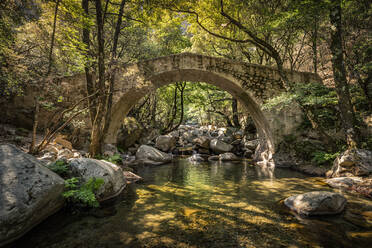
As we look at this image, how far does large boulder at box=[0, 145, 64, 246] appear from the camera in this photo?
1864mm

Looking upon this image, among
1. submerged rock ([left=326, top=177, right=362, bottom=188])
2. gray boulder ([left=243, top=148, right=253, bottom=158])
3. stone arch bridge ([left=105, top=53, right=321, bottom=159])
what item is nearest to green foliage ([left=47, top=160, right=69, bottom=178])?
stone arch bridge ([left=105, top=53, right=321, bottom=159])

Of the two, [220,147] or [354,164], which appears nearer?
[354,164]

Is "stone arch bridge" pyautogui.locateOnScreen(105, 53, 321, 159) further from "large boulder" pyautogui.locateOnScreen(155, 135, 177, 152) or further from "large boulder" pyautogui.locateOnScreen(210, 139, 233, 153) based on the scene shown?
"large boulder" pyautogui.locateOnScreen(155, 135, 177, 152)

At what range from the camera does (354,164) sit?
4.70 m

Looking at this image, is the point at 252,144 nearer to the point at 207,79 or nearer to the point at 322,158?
the point at 322,158

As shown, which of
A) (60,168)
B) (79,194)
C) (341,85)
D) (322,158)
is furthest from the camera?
(322,158)

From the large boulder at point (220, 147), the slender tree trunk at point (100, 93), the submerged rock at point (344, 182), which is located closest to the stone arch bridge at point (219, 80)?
the slender tree trunk at point (100, 93)

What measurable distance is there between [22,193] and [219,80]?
7624 mm

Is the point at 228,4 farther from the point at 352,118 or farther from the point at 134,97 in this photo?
the point at 352,118

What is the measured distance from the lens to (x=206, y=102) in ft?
46.4

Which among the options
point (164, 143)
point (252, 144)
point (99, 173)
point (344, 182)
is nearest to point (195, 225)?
point (99, 173)

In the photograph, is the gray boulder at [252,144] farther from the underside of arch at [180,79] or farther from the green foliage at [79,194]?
the green foliage at [79,194]

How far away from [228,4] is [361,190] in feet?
27.1

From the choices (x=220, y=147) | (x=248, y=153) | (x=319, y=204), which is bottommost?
(x=319, y=204)
